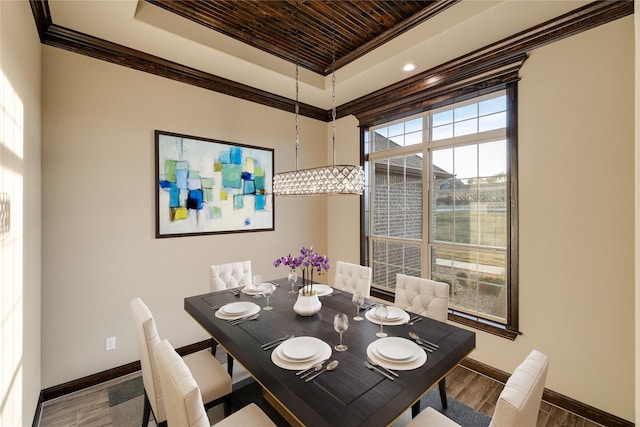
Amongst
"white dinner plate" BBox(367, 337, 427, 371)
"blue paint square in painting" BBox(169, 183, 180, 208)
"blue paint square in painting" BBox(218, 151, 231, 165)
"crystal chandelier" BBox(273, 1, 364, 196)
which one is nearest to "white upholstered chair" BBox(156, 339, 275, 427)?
"white dinner plate" BBox(367, 337, 427, 371)

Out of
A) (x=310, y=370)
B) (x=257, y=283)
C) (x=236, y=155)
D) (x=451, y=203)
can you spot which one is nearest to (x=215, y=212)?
(x=236, y=155)

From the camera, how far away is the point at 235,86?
3160 mm

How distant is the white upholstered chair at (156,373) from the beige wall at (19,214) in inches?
20.4

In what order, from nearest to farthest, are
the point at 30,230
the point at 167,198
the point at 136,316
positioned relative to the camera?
the point at 136,316 → the point at 30,230 → the point at 167,198

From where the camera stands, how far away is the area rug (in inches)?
78.1

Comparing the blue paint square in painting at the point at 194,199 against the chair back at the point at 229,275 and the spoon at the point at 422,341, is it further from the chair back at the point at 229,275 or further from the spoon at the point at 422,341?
the spoon at the point at 422,341

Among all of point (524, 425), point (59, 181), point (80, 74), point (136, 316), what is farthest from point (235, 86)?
point (524, 425)

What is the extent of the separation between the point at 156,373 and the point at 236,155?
226 centimetres

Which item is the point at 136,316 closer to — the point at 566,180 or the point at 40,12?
the point at 40,12

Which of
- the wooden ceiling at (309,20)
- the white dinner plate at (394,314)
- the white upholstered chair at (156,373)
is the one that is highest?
the wooden ceiling at (309,20)

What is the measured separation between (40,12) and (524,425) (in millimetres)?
3468

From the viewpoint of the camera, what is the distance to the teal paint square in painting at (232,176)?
3104 mm

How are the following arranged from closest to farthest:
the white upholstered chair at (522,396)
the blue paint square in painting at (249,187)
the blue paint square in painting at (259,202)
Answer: the white upholstered chair at (522,396) < the blue paint square in painting at (249,187) < the blue paint square in painting at (259,202)

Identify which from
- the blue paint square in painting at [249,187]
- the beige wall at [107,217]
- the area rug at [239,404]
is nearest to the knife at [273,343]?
the area rug at [239,404]
